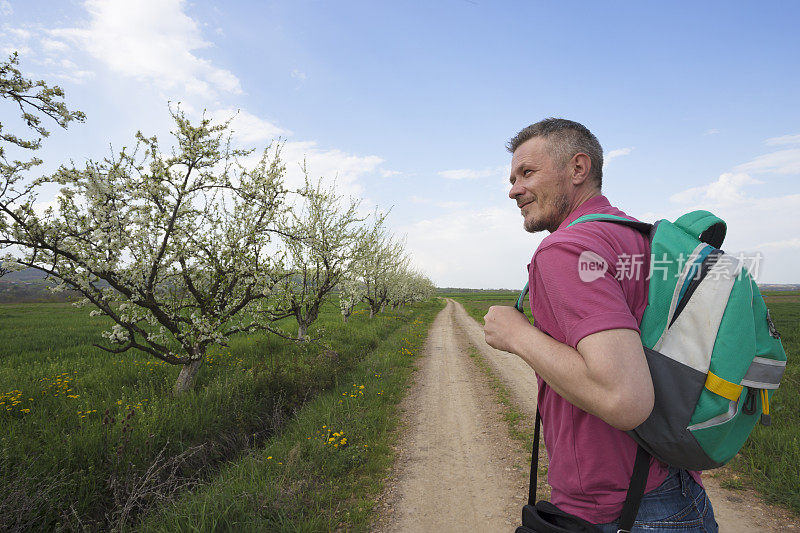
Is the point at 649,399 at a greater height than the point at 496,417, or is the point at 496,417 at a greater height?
the point at 649,399

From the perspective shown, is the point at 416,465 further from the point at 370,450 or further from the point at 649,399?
the point at 649,399

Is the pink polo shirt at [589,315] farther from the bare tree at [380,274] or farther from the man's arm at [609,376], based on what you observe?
the bare tree at [380,274]

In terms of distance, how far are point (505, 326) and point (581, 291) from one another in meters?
0.38

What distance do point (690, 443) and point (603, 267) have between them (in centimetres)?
59

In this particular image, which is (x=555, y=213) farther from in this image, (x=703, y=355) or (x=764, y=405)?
(x=764, y=405)

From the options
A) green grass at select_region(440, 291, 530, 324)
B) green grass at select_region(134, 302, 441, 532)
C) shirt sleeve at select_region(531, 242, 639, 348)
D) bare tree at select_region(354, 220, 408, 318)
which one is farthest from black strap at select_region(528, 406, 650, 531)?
bare tree at select_region(354, 220, 408, 318)

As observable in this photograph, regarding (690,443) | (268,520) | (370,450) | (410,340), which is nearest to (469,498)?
(370,450)

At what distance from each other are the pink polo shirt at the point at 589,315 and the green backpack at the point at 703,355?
0.32ft

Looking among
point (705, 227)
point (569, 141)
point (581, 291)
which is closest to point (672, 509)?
→ point (581, 291)

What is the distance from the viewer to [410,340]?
16.8m

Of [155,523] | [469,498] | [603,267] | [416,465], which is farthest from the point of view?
[416,465]

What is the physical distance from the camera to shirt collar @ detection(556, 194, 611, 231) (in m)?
1.59

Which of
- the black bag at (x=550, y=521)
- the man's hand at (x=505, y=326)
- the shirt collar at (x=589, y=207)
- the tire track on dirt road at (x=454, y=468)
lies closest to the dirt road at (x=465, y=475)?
the tire track on dirt road at (x=454, y=468)

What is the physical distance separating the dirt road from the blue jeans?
335 cm
